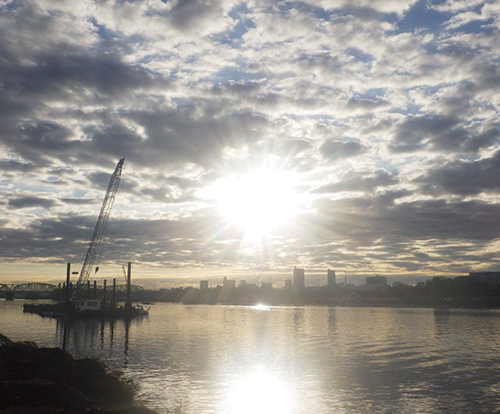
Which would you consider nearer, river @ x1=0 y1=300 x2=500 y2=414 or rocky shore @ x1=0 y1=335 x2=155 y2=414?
rocky shore @ x1=0 y1=335 x2=155 y2=414

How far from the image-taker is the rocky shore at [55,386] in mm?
30453

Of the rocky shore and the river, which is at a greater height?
the rocky shore

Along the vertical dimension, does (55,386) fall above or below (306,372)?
above

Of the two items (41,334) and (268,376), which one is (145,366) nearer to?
(268,376)

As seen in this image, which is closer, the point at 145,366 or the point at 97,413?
the point at 97,413

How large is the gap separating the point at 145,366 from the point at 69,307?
116918mm

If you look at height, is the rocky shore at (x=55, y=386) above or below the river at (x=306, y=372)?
above

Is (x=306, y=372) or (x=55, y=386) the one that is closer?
(x=55, y=386)

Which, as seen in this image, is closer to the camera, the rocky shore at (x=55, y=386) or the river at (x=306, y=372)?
the rocky shore at (x=55, y=386)

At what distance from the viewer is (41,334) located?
101 metres

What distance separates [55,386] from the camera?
32.8 m

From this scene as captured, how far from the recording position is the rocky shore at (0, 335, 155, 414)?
30453 mm

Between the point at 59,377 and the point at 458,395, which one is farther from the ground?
the point at 59,377

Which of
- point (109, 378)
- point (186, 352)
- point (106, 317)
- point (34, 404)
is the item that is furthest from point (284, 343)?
point (106, 317)
